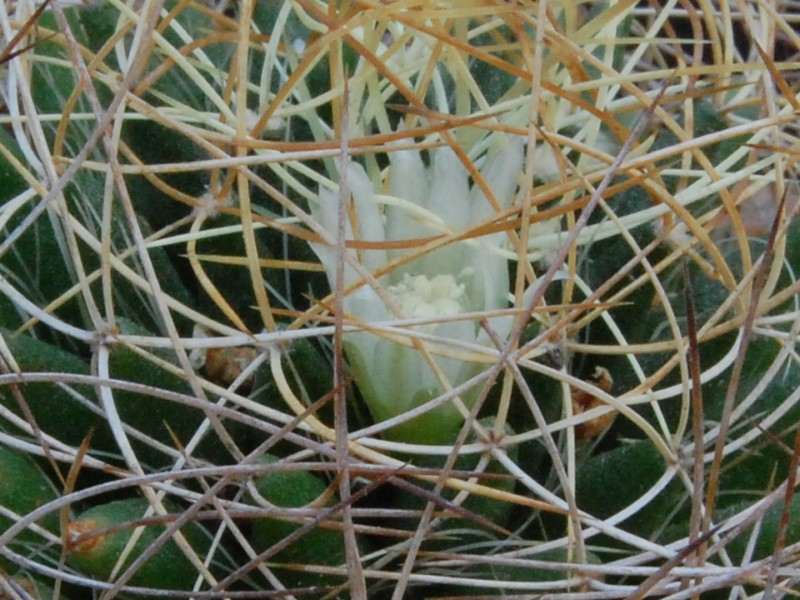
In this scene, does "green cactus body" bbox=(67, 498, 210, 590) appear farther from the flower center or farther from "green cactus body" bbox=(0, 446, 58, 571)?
the flower center

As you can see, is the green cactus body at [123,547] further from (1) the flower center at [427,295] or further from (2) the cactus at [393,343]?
(1) the flower center at [427,295]

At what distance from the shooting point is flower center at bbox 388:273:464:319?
1.93ft

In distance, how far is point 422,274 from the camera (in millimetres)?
633

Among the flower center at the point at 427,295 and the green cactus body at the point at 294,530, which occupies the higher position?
the flower center at the point at 427,295

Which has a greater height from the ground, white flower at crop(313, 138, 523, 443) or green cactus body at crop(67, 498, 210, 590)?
white flower at crop(313, 138, 523, 443)

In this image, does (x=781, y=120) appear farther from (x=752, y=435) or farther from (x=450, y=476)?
(x=450, y=476)

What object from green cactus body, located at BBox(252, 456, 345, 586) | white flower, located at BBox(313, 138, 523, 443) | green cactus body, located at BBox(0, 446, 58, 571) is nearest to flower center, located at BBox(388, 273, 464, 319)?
white flower, located at BBox(313, 138, 523, 443)

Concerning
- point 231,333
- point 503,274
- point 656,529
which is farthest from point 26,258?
point 656,529

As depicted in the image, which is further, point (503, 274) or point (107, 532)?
point (503, 274)

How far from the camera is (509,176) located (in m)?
0.64

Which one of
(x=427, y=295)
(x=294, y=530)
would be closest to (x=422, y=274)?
(x=427, y=295)

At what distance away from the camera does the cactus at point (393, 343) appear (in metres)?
0.52

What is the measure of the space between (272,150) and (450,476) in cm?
24

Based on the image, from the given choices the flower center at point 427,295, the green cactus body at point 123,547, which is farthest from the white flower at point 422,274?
the green cactus body at point 123,547
